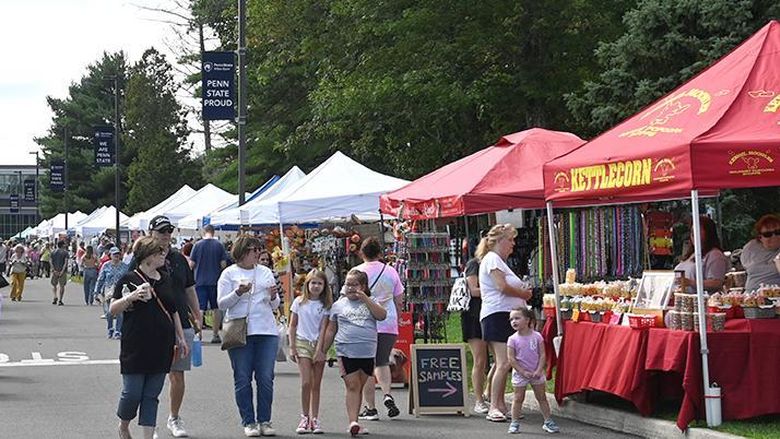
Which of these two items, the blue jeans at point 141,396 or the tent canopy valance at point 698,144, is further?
the tent canopy valance at point 698,144

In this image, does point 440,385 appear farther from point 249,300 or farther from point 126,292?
point 126,292

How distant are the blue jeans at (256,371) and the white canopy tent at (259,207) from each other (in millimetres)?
11078

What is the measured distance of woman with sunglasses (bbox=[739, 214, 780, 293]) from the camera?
12.2m

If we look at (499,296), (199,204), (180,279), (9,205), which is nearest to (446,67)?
(199,204)

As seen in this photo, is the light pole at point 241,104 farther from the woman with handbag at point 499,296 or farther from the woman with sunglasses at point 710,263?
the woman with sunglasses at point 710,263

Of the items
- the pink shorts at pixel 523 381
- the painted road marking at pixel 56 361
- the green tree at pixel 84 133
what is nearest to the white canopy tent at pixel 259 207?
the painted road marking at pixel 56 361

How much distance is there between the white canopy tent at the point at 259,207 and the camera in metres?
22.9

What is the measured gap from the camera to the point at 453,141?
3578cm

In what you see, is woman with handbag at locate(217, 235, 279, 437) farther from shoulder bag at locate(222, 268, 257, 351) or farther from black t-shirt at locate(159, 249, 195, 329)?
black t-shirt at locate(159, 249, 195, 329)

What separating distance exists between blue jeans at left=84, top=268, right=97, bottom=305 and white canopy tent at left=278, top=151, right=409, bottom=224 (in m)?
13.9

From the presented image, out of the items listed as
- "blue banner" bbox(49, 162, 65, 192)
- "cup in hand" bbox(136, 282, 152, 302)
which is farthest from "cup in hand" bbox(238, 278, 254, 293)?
"blue banner" bbox(49, 162, 65, 192)

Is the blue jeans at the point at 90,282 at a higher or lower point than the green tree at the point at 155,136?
lower

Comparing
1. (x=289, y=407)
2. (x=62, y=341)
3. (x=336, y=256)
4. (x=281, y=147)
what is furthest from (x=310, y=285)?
(x=281, y=147)

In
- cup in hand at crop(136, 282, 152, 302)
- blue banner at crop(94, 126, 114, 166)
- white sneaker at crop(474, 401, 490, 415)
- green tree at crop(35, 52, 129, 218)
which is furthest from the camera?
green tree at crop(35, 52, 129, 218)
